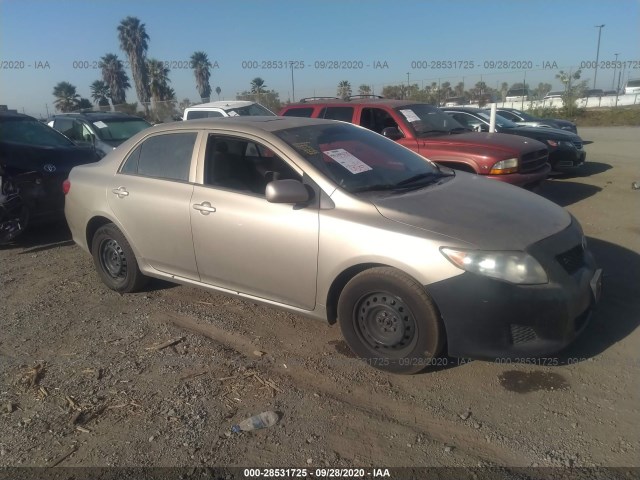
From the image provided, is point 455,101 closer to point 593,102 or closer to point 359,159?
point 593,102

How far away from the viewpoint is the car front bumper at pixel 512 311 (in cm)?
288

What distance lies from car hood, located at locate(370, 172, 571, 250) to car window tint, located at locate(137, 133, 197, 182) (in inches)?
68.5

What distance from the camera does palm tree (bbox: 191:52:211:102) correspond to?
4562 centimetres

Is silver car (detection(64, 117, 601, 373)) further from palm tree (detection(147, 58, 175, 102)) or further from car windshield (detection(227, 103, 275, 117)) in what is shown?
palm tree (detection(147, 58, 175, 102))

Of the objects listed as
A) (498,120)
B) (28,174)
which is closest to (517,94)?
(498,120)

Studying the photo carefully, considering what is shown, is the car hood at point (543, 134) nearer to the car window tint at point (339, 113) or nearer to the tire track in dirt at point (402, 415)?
the car window tint at point (339, 113)

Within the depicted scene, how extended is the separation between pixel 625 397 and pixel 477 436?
1017 millimetres

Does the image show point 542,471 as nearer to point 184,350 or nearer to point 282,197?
point 282,197

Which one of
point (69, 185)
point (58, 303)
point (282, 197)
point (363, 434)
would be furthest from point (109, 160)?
point (363, 434)

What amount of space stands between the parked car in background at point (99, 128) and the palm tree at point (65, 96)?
30.6 metres

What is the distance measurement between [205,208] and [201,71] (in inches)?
1807

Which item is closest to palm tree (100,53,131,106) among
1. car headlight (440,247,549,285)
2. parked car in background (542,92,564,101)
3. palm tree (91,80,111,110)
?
palm tree (91,80,111,110)

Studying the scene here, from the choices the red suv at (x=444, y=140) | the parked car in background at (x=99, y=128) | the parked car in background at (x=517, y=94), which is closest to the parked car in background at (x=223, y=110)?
the parked car in background at (x=99, y=128)

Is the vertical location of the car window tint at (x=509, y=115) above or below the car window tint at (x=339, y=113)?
below
